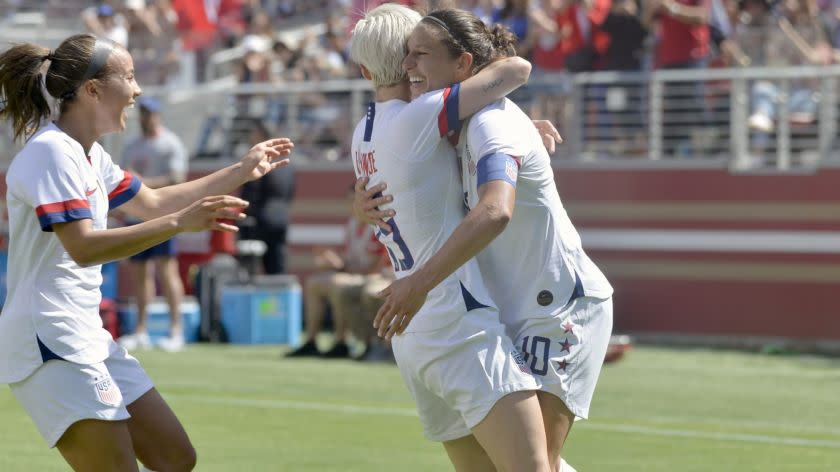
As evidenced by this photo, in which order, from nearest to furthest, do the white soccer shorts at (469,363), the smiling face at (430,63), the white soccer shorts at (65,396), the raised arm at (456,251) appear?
1. the raised arm at (456,251)
2. the white soccer shorts at (469,363)
3. the smiling face at (430,63)
4. the white soccer shorts at (65,396)

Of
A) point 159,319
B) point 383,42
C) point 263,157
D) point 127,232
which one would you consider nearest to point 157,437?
point 127,232

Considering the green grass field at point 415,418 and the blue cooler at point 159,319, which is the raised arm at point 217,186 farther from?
the blue cooler at point 159,319

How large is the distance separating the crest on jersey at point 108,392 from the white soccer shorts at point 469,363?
40.9 inches

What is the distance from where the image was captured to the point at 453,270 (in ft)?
14.1

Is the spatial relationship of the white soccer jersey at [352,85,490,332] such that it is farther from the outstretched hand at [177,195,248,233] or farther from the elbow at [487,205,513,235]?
the outstretched hand at [177,195,248,233]

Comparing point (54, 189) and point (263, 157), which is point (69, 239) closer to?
point (54, 189)

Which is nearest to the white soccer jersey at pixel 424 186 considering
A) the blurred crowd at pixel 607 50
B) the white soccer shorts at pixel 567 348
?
the white soccer shorts at pixel 567 348

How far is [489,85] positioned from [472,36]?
0.74ft

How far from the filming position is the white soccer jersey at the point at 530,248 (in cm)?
464

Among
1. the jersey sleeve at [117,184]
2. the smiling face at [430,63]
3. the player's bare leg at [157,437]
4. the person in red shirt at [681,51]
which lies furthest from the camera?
the person in red shirt at [681,51]

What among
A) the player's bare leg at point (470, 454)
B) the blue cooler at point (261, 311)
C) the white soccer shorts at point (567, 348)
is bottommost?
A: the blue cooler at point (261, 311)

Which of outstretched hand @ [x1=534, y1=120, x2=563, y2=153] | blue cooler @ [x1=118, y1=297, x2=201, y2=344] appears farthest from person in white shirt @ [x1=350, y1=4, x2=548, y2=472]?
blue cooler @ [x1=118, y1=297, x2=201, y2=344]

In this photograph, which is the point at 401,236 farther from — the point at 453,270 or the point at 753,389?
the point at 753,389

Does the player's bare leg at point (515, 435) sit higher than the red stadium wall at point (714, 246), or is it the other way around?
the player's bare leg at point (515, 435)
